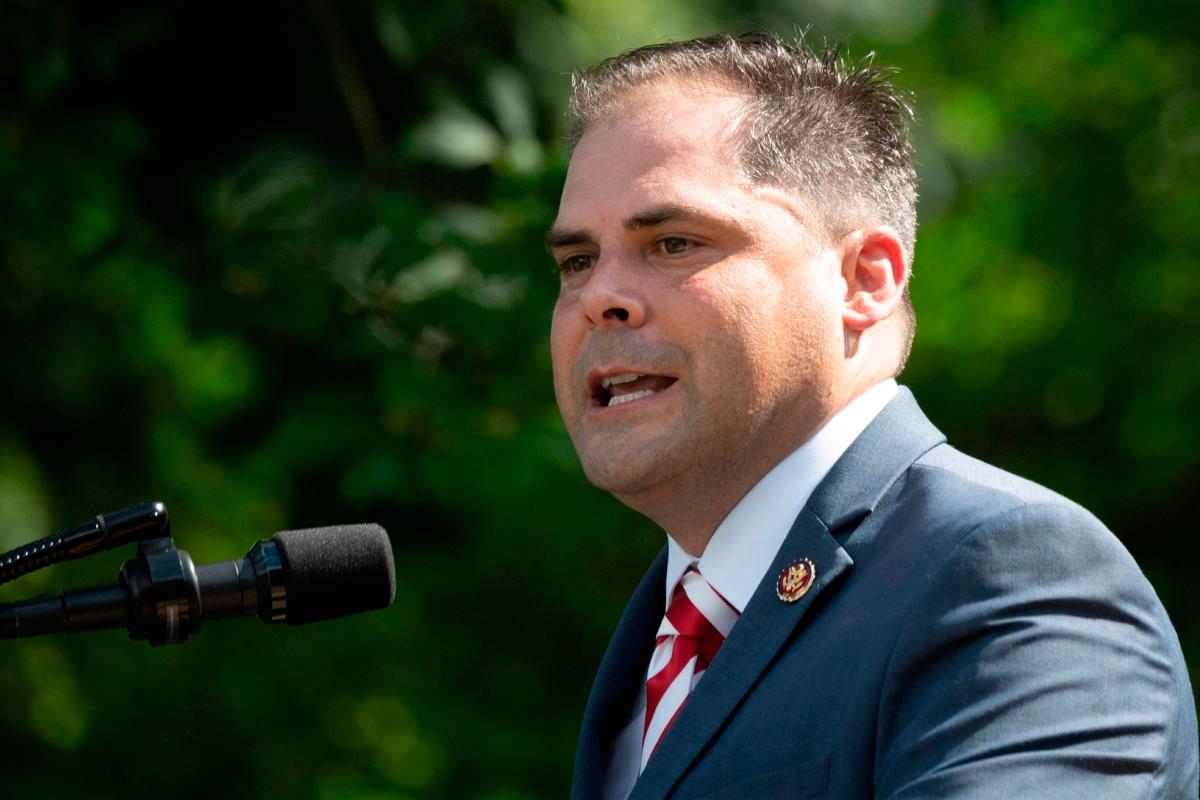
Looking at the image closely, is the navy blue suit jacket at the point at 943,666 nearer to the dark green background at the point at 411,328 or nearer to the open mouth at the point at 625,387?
the open mouth at the point at 625,387

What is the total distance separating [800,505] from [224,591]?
103 centimetres

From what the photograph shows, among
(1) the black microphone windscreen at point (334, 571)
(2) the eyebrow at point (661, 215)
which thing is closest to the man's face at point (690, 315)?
(2) the eyebrow at point (661, 215)

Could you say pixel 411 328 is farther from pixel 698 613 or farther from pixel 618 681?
pixel 698 613

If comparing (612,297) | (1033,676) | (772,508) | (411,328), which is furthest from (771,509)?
(411,328)

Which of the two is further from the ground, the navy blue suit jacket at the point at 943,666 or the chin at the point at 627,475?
the chin at the point at 627,475

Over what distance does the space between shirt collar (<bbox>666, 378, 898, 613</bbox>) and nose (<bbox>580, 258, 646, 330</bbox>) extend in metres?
0.37

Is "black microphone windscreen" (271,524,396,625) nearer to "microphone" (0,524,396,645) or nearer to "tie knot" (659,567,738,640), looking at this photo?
"microphone" (0,524,396,645)

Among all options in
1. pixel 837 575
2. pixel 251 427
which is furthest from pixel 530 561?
pixel 837 575

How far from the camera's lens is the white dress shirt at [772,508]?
288 cm

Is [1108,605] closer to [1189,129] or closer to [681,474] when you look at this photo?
[681,474]

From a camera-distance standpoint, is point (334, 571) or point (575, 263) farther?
point (575, 263)

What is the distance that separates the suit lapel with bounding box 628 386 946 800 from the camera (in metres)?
2.58

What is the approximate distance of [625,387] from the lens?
3002 mm

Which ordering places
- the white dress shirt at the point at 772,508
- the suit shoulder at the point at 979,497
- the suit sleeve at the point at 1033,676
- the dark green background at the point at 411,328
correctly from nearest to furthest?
the suit sleeve at the point at 1033,676 < the suit shoulder at the point at 979,497 < the white dress shirt at the point at 772,508 < the dark green background at the point at 411,328
